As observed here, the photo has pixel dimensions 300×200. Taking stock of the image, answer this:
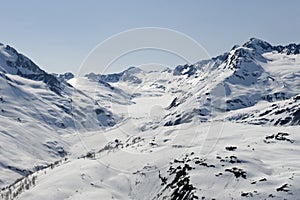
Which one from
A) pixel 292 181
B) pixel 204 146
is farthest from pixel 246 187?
pixel 204 146

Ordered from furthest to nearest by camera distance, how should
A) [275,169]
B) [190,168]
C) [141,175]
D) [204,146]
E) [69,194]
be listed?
1. [204,146]
2. [141,175]
3. [69,194]
4. [190,168]
5. [275,169]

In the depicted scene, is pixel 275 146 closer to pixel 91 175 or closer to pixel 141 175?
pixel 141 175

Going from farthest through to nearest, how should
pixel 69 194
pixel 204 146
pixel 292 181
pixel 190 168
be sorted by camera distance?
pixel 204 146 → pixel 69 194 → pixel 190 168 → pixel 292 181

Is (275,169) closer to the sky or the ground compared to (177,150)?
closer to the ground

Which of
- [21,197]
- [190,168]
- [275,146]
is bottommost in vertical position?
[21,197]

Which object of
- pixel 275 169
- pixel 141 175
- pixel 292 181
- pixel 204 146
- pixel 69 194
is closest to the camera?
pixel 292 181

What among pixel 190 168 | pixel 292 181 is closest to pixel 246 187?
pixel 292 181

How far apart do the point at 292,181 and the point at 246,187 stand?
12252 mm

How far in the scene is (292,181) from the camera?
391 ft

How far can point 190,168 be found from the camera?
148125 millimetres

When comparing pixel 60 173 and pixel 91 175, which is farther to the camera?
pixel 60 173

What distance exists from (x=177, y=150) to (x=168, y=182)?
4315 centimetres

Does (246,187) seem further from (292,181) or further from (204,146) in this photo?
(204,146)

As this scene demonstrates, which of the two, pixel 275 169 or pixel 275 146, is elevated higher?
pixel 275 146
